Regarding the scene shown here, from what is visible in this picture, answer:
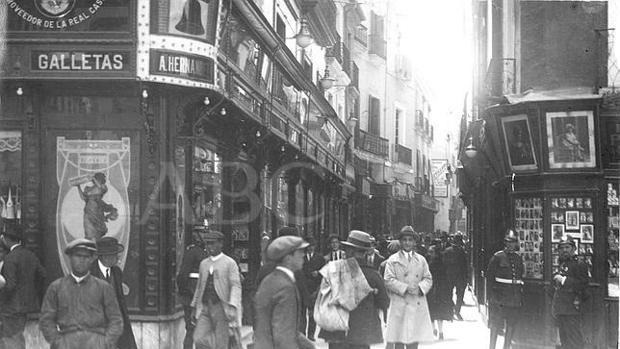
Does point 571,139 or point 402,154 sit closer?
point 571,139

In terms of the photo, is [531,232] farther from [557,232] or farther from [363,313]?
[363,313]

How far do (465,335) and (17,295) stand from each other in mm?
8410

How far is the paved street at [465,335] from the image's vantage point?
14031 millimetres

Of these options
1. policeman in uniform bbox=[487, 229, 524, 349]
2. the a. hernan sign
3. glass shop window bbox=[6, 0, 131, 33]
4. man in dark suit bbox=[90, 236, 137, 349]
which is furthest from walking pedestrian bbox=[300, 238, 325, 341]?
man in dark suit bbox=[90, 236, 137, 349]

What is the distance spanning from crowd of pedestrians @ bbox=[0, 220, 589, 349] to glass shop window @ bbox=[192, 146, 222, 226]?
3.61 ft

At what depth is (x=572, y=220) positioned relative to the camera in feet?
43.6

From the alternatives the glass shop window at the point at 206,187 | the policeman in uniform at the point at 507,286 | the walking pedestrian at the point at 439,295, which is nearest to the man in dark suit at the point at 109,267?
the glass shop window at the point at 206,187

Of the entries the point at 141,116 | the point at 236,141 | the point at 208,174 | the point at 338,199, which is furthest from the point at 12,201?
the point at 338,199

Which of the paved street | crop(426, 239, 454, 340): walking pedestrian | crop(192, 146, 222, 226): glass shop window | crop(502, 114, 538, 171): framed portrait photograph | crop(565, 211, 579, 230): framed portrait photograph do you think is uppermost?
crop(502, 114, 538, 171): framed portrait photograph

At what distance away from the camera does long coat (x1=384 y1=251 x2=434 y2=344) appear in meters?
10.2

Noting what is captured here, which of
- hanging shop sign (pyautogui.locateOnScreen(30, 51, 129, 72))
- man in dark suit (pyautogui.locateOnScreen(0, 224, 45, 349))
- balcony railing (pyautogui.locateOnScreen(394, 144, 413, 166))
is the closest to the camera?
man in dark suit (pyautogui.locateOnScreen(0, 224, 45, 349))

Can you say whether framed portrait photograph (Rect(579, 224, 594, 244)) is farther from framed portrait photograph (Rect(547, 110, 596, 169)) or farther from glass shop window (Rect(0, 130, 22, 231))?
glass shop window (Rect(0, 130, 22, 231))

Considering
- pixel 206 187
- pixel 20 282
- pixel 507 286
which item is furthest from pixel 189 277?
pixel 507 286

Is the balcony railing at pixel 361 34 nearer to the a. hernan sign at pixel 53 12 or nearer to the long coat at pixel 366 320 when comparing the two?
the a. hernan sign at pixel 53 12
